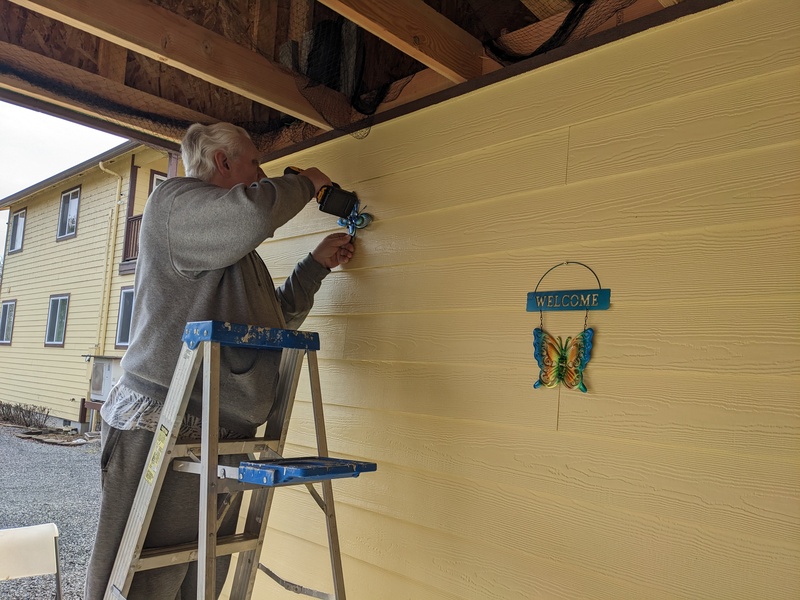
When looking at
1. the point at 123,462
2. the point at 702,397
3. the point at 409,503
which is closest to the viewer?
the point at 702,397

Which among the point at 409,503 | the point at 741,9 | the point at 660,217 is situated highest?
the point at 741,9

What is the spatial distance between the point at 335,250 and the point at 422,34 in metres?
0.78

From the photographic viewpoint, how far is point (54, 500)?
211 inches

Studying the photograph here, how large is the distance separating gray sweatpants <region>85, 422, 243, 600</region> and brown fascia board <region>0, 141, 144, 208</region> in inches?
254

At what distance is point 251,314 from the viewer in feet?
5.94

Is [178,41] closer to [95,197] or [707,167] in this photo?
[707,167]

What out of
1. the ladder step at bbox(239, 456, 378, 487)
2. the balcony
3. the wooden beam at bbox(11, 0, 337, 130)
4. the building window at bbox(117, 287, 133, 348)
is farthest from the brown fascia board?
the ladder step at bbox(239, 456, 378, 487)

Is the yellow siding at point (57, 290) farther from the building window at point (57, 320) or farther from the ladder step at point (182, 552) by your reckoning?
the ladder step at point (182, 552)

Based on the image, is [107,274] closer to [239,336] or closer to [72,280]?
[72,280]

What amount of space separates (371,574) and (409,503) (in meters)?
0.29

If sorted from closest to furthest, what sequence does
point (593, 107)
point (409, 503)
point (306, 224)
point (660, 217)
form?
point (660, 217) < point (593, 107) < point (409, 503) < point (306, 224)

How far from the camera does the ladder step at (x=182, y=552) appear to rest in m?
1.58

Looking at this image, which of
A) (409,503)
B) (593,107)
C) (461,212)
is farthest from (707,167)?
(409,503)

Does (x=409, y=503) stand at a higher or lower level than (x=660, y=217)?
lower
